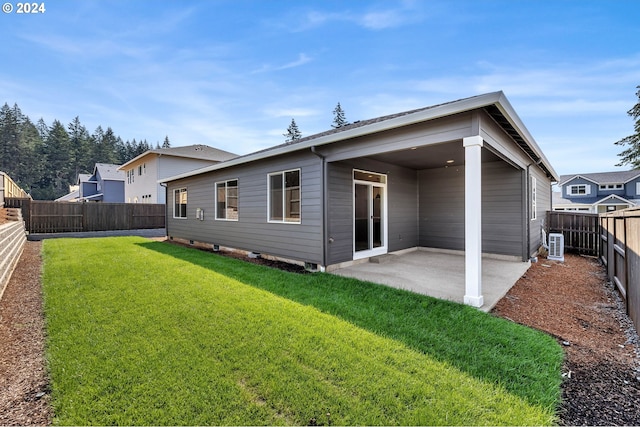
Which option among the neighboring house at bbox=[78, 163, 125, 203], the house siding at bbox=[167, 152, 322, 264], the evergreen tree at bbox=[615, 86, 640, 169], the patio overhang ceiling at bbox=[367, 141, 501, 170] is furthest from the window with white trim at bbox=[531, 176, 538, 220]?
the neighboring house at bbox=[78, 163, 125, 203]

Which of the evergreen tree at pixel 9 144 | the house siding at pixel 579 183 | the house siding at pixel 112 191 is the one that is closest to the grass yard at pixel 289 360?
the house siding at pixel 112 191

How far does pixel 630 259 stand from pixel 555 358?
88.2 inches

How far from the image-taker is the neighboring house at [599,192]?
982 inches

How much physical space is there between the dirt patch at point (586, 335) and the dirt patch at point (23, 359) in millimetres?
3607

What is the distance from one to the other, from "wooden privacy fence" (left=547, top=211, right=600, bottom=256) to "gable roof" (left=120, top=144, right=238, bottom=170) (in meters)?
18.4

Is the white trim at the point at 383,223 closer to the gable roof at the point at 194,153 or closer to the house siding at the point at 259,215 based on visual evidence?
the house siding at the point at 259,215

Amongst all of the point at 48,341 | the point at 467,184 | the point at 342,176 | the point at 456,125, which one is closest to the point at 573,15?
the point at 456,125

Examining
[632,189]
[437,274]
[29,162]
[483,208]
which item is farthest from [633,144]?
[29,162]

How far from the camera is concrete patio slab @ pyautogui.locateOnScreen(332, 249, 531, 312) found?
4.57 metres

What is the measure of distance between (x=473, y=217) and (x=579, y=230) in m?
7.97

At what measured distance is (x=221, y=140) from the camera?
3033 cm

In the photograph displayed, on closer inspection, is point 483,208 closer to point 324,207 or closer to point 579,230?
point 579,230

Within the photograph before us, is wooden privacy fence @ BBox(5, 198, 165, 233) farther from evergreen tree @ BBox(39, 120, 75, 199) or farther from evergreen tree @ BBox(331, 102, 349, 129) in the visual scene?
evergreen tree @ BBox(39, 120, 75, 199)

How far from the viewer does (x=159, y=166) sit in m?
17.7
